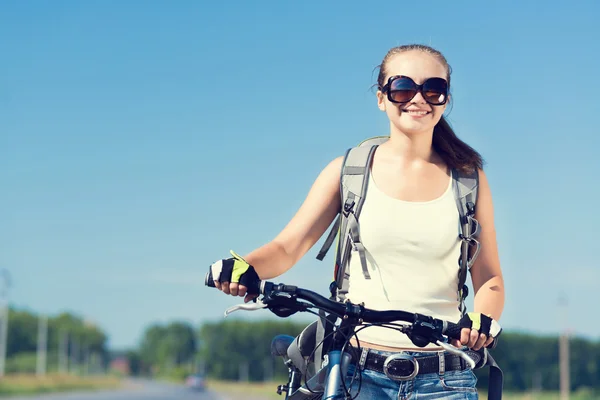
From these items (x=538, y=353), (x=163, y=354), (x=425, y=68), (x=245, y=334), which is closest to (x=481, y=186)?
(x=425, y=68)

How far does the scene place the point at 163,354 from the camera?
160 metres

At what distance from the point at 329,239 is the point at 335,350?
0.62 meters

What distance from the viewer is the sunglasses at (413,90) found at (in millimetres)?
2799

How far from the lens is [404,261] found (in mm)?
2818

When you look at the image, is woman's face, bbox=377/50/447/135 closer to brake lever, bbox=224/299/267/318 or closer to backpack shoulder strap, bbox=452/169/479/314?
backpack shoulder strap, bbox=452/169/479/314

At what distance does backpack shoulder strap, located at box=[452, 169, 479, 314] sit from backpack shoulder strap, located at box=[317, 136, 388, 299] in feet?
1.01

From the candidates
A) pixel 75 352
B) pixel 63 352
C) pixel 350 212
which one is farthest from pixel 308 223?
pixel 75 352

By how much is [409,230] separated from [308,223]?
351 mm

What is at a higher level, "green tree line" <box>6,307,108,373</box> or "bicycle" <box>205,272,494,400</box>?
"bicycle" <box>205,272,494,400</box>

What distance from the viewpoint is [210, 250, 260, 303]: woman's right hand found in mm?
2369

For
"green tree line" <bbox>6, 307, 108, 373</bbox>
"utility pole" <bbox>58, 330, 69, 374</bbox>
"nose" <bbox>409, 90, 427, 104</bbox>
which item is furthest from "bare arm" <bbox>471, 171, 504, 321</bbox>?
"green tree line" <bbox>6, 307, 108, 373</bbox>

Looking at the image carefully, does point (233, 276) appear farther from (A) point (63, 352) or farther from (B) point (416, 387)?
(A) point (63, 352)

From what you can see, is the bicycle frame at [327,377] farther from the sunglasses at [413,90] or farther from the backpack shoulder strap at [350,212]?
the sunglasses at [413,90]

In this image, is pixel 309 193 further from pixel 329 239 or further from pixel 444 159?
pixel 444 159
